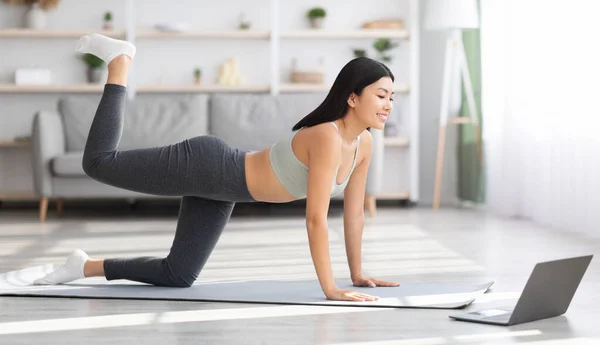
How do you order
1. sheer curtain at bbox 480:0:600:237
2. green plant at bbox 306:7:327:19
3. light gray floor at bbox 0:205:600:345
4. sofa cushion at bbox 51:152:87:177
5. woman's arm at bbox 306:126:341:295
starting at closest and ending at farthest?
light gray floor at bbox 0:205:600:345
woman's arm at bbox 306:126:341:295
sheer curtain at bbox 480:0:600:237
sofa cushion at bbox 51:152:87:177
green plant at bbox 306:7:327:19

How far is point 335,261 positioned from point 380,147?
2.14 meters

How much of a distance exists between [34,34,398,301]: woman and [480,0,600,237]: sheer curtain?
2079mm

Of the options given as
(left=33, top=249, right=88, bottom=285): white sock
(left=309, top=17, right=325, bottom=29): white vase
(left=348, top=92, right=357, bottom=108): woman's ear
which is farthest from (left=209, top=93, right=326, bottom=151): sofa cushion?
(left=348, top=92, right=357, bottom=108): woman's ear

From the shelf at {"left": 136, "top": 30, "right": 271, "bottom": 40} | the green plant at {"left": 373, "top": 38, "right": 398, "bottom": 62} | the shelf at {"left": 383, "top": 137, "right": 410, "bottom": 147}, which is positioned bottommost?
the shelf at {"left": 383, "top": 137, "right": 410, "bottom": 147}

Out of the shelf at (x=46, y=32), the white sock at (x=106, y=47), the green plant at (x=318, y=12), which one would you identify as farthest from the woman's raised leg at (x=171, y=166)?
the green plant at (x=318, y=12)

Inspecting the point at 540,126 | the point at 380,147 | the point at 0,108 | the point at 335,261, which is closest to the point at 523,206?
the point at 540,126

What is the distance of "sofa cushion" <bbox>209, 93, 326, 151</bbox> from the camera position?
20.5ft

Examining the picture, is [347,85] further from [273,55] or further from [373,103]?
[273,55]

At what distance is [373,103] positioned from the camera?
2748 mm

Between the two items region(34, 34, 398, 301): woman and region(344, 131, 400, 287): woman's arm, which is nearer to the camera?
region(34, 34, 398, 301): woman

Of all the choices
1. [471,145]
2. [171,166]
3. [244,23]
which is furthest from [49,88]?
[171,166]

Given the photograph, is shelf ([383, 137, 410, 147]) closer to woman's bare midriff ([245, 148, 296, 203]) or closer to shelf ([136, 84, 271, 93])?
shelf ([136, 84, 271, 93])

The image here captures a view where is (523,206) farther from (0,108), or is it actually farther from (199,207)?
(0,108)

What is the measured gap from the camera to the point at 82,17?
23.0ft
